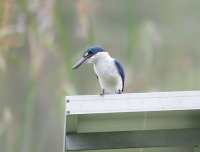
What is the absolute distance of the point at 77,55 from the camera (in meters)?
3.52

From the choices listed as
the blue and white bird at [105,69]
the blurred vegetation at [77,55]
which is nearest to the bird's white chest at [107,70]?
the blue and white bird at [105,69]

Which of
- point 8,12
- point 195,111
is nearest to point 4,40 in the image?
point 8,12

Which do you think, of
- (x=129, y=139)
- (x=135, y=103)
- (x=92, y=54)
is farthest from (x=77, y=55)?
(x=135, y=103)

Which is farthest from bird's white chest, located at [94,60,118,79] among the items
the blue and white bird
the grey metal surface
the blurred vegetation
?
the blurred vegetation

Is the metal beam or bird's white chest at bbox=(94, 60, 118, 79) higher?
bird's white chest at bbox=(94, 60, 118, 79)

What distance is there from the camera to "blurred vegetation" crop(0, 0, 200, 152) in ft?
11.4

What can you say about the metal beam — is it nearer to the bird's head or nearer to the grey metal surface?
the grey metal surface

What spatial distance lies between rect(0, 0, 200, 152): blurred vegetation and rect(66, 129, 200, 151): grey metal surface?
5.09ft

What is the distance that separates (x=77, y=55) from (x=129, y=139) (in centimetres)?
168

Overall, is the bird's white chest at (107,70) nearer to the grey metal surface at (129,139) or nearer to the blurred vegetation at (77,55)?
the grey metal surface at (129,139)

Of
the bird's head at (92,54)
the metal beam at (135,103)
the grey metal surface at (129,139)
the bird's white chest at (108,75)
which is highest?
the bird's head at (92,54)

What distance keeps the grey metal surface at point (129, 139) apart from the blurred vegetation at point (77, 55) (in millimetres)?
1552

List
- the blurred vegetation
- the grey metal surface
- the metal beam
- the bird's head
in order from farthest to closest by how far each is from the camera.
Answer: the blurred vegetation → the bird's head → the grey metal surface → the metal beam

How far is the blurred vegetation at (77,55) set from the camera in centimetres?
347
